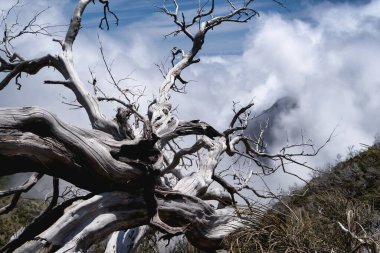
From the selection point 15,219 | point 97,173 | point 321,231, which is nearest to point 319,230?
point 321,231

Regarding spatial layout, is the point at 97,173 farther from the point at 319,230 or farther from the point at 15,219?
the point at 15,219

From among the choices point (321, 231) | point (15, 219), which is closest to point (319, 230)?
point (321, 231)

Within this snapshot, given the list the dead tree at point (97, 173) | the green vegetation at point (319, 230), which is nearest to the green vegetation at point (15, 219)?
the dead tree at point (97, 173)

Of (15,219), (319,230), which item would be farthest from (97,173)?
(15,219)

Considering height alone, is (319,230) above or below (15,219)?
above

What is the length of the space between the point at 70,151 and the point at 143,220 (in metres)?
1.12

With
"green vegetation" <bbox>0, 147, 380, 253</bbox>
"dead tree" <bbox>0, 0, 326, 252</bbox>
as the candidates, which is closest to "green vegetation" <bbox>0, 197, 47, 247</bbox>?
"dead tree" <bbox>0, 0, 326, 252</bbox>

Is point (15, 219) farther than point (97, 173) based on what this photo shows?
Yes

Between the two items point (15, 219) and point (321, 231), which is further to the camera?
point (15, 219)

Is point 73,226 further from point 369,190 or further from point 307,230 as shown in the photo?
point 369,190

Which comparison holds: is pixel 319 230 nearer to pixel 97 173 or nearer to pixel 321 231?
pixel 321 231

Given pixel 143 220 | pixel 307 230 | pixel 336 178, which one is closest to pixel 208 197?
pixel 336 178

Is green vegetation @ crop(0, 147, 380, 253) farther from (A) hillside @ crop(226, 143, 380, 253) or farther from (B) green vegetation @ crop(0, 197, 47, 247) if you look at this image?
(B) green vegetation @ crop(0, 197, 47, 247)

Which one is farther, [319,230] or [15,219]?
[15,219]
